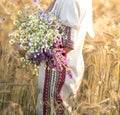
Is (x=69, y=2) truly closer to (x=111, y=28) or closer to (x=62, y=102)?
(x=62, y=102)

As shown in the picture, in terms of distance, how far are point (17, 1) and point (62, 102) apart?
1.44 m

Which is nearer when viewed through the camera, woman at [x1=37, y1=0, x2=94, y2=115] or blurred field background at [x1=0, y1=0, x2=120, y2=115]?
woman at [x1=37, y1=0, x2=94, y2=115]

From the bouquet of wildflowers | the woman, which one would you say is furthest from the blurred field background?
the bouquet of wildflowers

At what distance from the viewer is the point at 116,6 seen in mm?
4973

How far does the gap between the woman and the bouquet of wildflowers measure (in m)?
0.07

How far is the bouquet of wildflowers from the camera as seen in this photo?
2877mm

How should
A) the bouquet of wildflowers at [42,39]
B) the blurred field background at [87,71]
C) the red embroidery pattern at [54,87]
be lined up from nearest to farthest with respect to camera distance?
1. the bouquet of wildflowers at [42,39]
2. the red embroidery pattern at [54,87]
3. the blurred field background at [87,71]

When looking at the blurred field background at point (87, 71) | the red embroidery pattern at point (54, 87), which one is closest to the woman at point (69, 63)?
the red embroidery pattern at point (54, 87)

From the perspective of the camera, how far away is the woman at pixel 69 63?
2938 millimetres

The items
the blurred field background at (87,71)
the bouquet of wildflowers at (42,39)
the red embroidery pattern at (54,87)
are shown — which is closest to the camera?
the bouquet of wildflowers at (42,39)

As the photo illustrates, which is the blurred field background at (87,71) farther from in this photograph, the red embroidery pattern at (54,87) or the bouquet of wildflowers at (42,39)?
the bouquet of wildflowers at (42,39)

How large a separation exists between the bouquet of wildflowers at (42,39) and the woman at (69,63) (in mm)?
67

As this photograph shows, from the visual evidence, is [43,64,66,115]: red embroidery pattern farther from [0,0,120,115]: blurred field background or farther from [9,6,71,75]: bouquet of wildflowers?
[0,0,120,115]: blurred field background

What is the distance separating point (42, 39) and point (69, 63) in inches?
11.7
